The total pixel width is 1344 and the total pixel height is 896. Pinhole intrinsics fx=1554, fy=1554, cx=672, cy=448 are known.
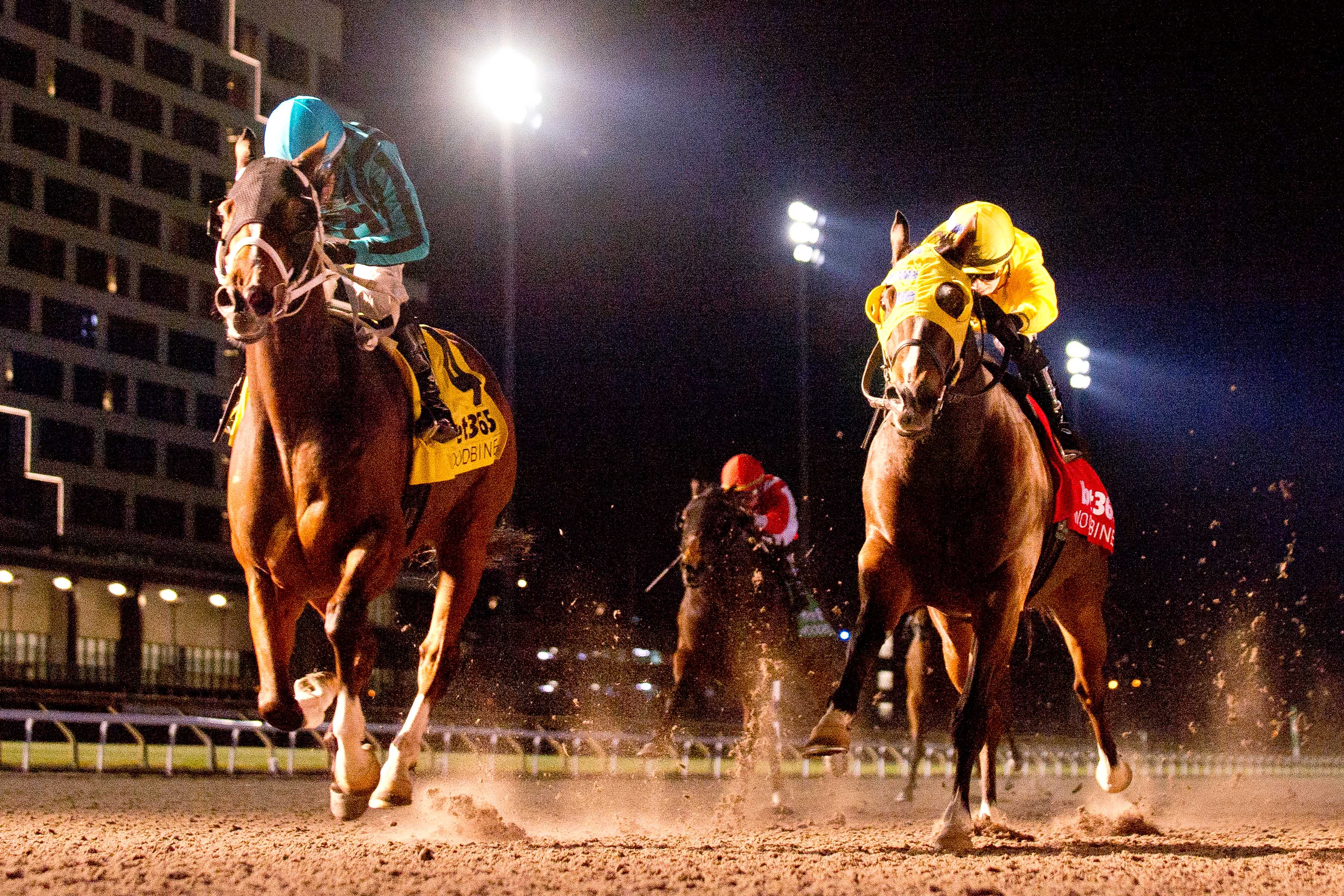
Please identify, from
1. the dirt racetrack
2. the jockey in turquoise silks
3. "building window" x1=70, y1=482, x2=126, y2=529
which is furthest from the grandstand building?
the jockey in turquoise silks

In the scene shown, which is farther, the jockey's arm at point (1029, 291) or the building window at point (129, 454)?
the building window at point (129, 454)

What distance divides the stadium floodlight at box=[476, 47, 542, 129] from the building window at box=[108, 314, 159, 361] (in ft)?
98.6

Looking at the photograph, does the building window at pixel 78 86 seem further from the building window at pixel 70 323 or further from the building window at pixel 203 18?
the building window at pixel 70 323

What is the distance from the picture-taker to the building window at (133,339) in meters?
48.3

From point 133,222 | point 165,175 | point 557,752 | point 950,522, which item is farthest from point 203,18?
point 950,522

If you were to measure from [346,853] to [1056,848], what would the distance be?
3223 millimetres

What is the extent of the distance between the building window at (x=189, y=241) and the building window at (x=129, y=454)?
6179 millimetres

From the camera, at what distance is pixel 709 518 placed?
11.8 metres

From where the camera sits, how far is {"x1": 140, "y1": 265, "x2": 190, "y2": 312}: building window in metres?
49.5

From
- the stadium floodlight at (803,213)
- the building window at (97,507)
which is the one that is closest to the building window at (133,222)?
the building window at (97,507)

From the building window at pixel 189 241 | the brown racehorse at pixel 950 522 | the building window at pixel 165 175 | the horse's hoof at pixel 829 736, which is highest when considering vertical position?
the building window at pixel 165 175

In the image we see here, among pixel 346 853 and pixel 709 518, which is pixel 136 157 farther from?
pixel 346 853

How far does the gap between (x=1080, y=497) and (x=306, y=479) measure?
14.1ft

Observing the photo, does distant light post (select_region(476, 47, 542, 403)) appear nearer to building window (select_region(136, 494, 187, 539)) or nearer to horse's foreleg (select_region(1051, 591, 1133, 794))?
horse's foreleg (select_region(1051, 591, 1133, 794))
